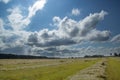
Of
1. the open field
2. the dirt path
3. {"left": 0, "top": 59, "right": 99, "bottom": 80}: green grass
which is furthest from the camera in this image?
{"left": 0, "top": 59, "right": 99, "bottom": 80}: green grass

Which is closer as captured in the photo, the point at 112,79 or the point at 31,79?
the point at 112,79

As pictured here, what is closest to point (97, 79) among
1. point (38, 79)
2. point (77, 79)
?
point (77, 79)

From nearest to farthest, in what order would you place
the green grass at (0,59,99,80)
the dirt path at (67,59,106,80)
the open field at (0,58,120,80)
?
the dirt path at (67,59,106,80) → the open field at (0,58,120,80) → the green grass at (0,59,99,80)

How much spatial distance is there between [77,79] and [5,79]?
12810mm

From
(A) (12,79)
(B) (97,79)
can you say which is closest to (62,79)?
(B) (97,79)

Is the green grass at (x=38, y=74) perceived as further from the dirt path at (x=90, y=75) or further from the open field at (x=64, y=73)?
the dirt path at (x=90, y=75)

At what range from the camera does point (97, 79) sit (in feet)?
107

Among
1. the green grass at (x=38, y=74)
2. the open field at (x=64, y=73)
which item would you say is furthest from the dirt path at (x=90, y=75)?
the green grass at (x=38, y=74)

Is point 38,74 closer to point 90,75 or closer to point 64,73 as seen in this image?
point 64,73

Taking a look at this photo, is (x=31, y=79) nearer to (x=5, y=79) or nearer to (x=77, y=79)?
(x=5, y=79)

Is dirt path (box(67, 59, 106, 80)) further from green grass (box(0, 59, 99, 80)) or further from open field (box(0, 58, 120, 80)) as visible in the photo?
green grass (box(0, 59, 99, 80))

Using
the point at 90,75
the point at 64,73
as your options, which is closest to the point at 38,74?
the point at 64,73

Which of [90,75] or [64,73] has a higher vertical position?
[64,73]

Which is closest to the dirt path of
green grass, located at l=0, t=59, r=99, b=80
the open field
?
the open field
